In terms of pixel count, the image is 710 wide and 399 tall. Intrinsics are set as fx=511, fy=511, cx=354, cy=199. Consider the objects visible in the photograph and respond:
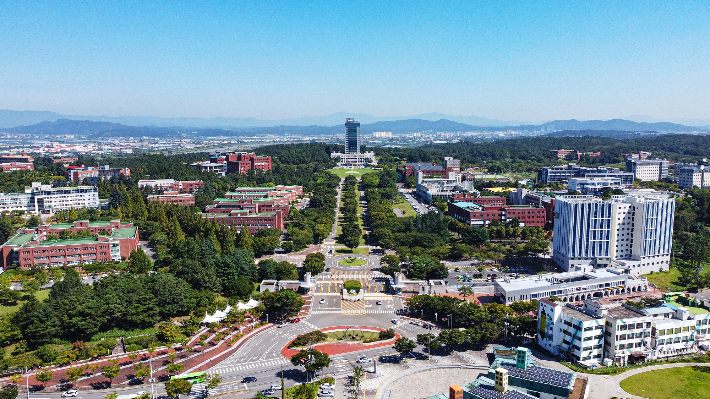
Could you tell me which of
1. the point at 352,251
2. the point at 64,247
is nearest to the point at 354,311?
the point at 352,251

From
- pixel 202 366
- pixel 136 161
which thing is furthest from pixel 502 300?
pixel 136 161

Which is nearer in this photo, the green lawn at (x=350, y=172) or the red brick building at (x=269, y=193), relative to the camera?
the red brick building at (x=269, y=193)

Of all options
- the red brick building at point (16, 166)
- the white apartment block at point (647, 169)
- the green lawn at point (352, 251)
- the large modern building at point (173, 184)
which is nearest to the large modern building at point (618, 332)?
the green lawn at point (352, 251)

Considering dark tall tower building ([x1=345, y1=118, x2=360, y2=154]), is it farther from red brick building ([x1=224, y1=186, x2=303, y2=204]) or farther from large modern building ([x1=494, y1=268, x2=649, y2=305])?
large modern building ([x1=494, y1=268, x2=649, y2=305])

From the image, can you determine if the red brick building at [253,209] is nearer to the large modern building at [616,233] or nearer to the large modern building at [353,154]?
the large modern building at [616,233]

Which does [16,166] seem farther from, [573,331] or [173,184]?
[573,331]

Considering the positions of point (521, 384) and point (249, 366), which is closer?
point (521, 384)

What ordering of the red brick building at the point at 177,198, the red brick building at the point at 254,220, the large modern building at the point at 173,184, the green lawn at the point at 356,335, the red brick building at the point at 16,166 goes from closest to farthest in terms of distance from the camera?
the green lawn at the point at 356,335 < the red brick building at the point at 254,220 < the red brick building at the point at 177,198 < the large modern building at the point at 173,184 < the red brick building at the point at 16,166
